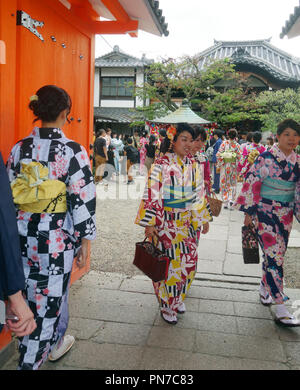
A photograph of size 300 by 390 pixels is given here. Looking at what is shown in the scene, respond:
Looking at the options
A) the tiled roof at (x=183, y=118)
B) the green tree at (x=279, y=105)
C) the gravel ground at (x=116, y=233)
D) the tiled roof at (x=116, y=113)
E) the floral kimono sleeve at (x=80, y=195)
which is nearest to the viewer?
the floral kimono sleeve at (x=80, y=195)

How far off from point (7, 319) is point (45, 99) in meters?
1.39

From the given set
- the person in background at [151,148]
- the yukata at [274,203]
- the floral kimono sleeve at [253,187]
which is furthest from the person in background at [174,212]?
the person in background at [151,148]

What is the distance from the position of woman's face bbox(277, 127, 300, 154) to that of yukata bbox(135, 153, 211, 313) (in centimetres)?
92

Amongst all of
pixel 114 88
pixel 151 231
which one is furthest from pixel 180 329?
pixel 114 88

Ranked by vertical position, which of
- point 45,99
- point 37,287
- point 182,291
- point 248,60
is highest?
point 248,60

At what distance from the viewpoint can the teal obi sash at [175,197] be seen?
347 cm

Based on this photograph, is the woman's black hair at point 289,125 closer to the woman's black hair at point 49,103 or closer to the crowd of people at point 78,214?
the crowd of people at point 78,214

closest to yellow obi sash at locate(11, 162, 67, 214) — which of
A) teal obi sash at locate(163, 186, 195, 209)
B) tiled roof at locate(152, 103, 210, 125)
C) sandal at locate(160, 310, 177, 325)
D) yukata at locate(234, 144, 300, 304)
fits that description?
teal obi sash at locate(163, 186, 195, 209)

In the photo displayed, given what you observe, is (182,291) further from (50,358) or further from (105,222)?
(105,222)

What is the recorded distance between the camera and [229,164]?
31.7 ft

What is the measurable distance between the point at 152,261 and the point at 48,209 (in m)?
1.27

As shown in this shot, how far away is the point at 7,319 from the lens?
168 centimetres

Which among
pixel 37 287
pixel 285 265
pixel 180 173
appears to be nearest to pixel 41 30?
pixel 180 173

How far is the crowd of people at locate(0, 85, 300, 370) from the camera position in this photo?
7.35 ft
